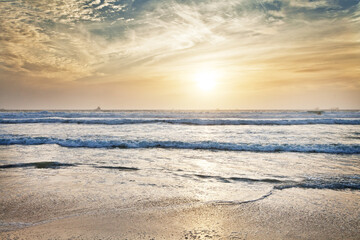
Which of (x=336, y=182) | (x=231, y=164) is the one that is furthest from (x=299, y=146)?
(x=336, y=182)

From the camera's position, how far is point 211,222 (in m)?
2.97

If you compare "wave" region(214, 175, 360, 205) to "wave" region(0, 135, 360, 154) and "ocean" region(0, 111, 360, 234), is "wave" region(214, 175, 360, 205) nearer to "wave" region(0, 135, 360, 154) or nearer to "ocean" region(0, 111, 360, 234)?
"ocean" region(0, 111, 360, 234)

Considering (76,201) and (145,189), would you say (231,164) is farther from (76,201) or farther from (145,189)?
(76,201)

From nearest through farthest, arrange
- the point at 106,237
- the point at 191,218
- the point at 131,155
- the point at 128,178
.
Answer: the point at 106,237 → the point at 191,218 → the point at 128,178 → the point at 131,155

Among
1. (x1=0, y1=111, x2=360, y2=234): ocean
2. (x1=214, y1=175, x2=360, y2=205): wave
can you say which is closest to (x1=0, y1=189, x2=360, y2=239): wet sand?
(x1=0, y1=111, x2=360, y2=234): ocean

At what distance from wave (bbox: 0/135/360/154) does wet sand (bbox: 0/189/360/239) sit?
224 inches

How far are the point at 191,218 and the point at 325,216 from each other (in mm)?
1891

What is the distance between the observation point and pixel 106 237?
260 centimetres

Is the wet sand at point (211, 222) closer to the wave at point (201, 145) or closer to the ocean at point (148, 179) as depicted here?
the ocean at point (148, 179)

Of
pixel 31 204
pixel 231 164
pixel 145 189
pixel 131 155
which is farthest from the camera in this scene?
pixel 131 155

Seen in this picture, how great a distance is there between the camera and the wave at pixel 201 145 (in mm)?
9164

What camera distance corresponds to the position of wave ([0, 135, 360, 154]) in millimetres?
9164

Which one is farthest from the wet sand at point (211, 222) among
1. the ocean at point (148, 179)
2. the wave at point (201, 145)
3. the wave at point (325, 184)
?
the wave at point (201, 145)

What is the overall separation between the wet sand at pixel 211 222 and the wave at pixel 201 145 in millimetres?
5695
